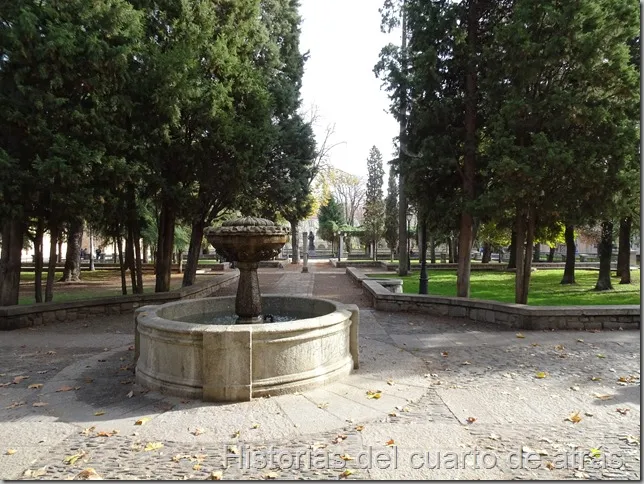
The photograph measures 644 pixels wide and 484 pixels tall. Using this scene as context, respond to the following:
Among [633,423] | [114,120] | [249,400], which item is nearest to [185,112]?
[114,120]

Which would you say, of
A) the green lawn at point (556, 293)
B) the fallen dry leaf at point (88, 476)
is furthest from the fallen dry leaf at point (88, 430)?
the green lawn at point (556, 293)

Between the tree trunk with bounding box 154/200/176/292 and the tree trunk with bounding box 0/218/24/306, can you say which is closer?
the tree trunk with bounding box 0/218/24/306

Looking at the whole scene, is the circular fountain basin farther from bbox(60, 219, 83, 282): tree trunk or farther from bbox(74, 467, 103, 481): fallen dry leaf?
bbox(60, 219, 83, 282): tree trunk

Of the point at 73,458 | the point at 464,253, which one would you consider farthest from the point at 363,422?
the point at 464,253

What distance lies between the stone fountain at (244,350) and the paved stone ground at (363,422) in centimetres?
20

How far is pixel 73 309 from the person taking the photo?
10875 millimetres

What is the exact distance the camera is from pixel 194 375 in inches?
206

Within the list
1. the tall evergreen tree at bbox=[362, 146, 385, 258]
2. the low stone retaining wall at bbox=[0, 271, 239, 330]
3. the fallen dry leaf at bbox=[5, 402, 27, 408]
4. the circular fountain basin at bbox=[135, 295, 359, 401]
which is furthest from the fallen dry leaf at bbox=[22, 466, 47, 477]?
the tall evergreen tree at bbox=[362, 146, 385, 258]

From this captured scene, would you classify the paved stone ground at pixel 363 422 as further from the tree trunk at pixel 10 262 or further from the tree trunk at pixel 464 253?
the tree trunk at pixel 464 253

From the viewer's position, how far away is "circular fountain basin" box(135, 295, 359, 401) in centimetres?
508

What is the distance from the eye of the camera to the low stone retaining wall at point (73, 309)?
9634mm

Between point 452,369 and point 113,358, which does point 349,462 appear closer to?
point 452,369

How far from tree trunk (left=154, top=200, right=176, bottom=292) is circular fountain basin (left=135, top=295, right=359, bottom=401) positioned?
26.4 feet

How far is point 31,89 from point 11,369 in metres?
5.81
